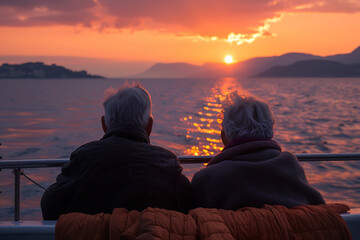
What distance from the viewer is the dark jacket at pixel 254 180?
4.67ft

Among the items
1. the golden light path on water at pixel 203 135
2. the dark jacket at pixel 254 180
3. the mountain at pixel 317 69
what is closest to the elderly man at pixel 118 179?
the dark jacket at pixel 254 180

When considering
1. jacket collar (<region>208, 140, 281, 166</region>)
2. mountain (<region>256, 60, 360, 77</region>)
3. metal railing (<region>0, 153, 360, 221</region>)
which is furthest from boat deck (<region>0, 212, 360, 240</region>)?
mountain (<region>256, 60, 360, 77</region>)

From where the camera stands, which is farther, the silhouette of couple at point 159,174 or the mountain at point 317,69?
the mountain at point 317,69

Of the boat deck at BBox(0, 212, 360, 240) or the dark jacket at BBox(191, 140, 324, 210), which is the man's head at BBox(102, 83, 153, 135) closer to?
the dark jacket at BBox(191, 140, 324, 210)

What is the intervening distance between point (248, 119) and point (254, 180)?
276 millimetres

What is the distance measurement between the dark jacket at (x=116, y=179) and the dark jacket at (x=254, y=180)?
151 millimetres

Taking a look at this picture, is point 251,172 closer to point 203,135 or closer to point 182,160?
point 182,160

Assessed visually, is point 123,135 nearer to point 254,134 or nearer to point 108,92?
point 108,92

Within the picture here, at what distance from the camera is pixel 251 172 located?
1.43 meters

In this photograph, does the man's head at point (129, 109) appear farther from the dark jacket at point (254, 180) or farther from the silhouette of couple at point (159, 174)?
the dark jacket at point (254, 180)

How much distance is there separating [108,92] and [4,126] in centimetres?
1898

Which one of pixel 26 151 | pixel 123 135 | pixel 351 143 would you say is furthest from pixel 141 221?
pixel 351 143

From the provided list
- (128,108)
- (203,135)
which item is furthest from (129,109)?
(203,135)

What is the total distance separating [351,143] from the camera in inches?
537
